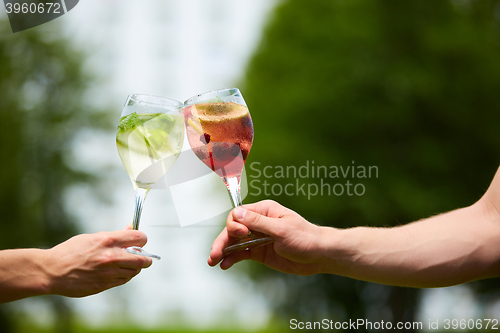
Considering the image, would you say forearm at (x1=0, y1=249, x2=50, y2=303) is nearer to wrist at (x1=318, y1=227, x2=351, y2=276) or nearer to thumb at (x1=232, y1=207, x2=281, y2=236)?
thumb at (x1=232, y1=207, x2=281, y2=236)

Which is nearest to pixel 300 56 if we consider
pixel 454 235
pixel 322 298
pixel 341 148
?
pixel 341 148

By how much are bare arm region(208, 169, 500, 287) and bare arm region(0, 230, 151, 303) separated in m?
0.55

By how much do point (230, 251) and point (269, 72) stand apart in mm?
15444

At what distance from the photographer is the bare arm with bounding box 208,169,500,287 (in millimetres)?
2850

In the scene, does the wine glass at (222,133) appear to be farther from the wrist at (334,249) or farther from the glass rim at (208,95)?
the wrist at (334,249)

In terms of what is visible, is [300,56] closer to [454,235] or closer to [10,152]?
[10,152]

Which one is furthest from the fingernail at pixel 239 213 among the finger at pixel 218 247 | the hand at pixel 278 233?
the finger at pixel 218 247

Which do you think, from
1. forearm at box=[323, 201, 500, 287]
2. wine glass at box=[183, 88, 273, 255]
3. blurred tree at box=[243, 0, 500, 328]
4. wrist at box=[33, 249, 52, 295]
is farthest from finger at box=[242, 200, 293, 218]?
blurred tree at box=[243, 0, 500, 328]

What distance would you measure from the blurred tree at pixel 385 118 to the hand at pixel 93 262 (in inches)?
481

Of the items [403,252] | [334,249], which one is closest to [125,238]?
[334,249]

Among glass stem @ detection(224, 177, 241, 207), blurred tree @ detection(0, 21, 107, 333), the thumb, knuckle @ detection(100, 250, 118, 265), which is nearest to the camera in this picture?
knuckle @ detection(100, 250, 118, 265)

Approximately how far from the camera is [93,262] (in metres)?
2.51

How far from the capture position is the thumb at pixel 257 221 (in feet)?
8.63

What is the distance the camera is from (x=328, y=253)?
9.28ft
